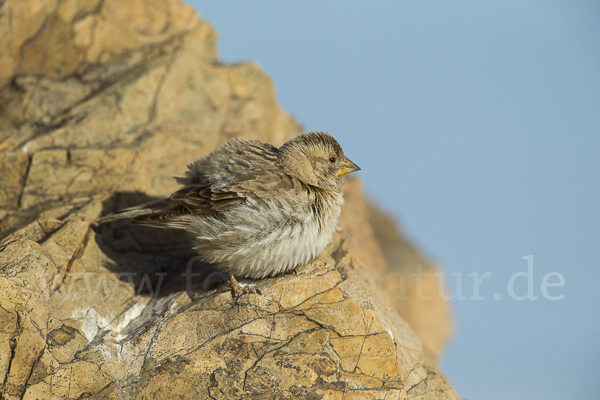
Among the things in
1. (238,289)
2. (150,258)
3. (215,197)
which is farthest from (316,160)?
(150,258)

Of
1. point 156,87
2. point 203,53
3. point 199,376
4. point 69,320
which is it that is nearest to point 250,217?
point 199,376

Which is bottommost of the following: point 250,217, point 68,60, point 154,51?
point 250,217

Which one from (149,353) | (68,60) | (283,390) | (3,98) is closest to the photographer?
(283,390)

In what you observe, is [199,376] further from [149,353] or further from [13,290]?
[13,290]

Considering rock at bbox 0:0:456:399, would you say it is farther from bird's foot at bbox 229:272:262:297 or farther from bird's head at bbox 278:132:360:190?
bird's head at bbox 278:132:360:190

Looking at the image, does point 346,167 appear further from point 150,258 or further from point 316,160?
point 150,258
